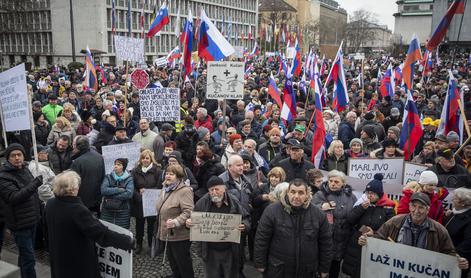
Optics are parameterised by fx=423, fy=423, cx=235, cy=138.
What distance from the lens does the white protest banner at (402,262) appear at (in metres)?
3.87

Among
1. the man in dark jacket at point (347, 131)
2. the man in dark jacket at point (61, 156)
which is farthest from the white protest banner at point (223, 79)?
the man in dark jacket at point (347, 131)

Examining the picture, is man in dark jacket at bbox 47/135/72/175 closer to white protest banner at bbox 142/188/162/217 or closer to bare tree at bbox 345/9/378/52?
white protest banner at bbox 142/188/162/217

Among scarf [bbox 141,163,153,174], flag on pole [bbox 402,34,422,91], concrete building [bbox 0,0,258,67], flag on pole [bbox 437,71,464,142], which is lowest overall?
scarf [bbox 141,163,153,174]

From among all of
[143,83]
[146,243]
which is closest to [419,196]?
[146,243]

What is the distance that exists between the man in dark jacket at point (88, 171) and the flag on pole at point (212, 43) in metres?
3.98

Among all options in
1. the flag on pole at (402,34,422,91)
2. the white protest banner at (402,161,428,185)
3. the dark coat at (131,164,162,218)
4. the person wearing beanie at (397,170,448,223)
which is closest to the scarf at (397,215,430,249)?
the person wearing beanie at (397,170,448,223)

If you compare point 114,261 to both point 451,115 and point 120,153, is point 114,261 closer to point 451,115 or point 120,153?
point 120,153

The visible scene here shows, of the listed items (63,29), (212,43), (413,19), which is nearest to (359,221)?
(212,43)

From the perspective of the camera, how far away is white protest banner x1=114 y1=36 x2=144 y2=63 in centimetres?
1170

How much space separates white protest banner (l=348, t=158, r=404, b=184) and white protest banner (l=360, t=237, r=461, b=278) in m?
2.38

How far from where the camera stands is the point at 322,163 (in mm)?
7332

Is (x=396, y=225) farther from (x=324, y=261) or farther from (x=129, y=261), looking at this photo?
(x=129, y=261)

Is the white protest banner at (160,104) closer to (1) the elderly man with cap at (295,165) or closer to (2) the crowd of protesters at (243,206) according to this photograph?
(2) the crowd of protesters at (243,206)

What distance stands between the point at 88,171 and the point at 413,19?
10047cm
